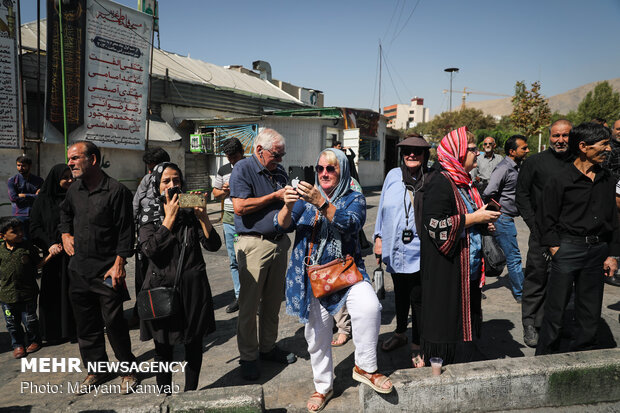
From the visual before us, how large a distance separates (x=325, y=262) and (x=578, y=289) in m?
2.05

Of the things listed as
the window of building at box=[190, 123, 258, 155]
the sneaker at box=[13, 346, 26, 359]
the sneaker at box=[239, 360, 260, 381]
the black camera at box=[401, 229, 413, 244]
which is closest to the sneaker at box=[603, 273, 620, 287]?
the black camera at box=[401, 229, 413, 244]

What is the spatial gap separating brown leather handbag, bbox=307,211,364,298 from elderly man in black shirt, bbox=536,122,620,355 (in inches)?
64.7

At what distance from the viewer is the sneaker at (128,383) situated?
3.10m

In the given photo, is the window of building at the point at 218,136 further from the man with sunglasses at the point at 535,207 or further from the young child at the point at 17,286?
the man with sunglasses at the point at 535,207

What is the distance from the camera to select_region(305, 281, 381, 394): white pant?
2521mm

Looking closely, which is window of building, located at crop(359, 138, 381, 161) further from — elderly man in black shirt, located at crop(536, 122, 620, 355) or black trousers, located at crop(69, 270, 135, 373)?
black trousers, located at crop(69, 270, 135, 373)

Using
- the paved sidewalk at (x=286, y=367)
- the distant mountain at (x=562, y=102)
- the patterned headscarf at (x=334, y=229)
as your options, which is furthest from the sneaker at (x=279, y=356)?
the distant mountain at (x=562, y=102)

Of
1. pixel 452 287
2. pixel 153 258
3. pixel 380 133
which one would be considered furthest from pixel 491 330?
pixel 380 133

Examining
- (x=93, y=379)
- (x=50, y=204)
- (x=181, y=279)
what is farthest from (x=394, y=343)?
(x=50, y=204)

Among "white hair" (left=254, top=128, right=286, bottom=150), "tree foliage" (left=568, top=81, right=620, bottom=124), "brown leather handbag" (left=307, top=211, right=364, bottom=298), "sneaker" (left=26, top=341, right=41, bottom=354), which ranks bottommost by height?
"sneaker" (left=26, top=341, right=41, bottom=354)

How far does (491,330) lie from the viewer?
4035 mm

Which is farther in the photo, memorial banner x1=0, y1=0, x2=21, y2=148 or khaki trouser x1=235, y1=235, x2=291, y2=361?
memorial banner x1=0, y1=0, x2=21, y2=148

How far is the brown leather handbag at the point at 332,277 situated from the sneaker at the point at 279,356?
1.17 m

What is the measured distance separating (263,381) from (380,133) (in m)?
19.2
